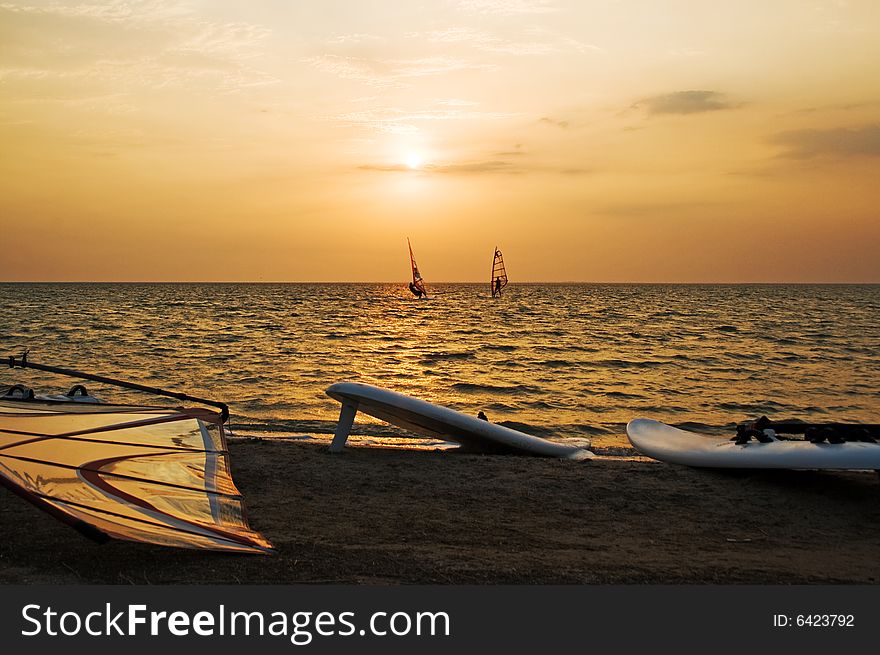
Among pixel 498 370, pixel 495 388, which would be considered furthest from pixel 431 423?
pixel 498 370

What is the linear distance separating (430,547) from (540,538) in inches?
31.5

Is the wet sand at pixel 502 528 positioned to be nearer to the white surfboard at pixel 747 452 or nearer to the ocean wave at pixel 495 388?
the white surfboard at pixel 747 452

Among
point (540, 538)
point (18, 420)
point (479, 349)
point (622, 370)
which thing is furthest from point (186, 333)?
point (540, 538)

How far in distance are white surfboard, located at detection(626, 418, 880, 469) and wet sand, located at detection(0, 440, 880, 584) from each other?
196mm

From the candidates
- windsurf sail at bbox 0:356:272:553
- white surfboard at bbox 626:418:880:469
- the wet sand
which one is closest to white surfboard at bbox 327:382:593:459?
the wet sand

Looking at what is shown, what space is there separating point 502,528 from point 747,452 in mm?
2713

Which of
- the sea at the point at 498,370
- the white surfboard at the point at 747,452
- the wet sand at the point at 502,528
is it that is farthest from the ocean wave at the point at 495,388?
the wet sand at the point at 502,528

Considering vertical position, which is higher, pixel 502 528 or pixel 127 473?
pixel 127 473

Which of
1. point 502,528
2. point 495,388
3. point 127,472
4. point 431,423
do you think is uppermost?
point 127,472

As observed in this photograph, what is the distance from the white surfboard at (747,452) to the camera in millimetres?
5547

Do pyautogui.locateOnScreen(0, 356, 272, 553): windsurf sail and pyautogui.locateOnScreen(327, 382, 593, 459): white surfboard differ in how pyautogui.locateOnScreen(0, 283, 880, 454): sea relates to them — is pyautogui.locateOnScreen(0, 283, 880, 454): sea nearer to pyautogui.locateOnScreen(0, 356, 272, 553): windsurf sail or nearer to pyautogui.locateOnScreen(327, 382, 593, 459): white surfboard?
pyautogui.locateOnScreen(327, 382, 593, 459): white surfboard

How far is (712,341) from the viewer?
30.5 metres

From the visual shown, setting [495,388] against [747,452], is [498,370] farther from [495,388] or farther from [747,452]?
[747,452]

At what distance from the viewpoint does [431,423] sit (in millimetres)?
7863
